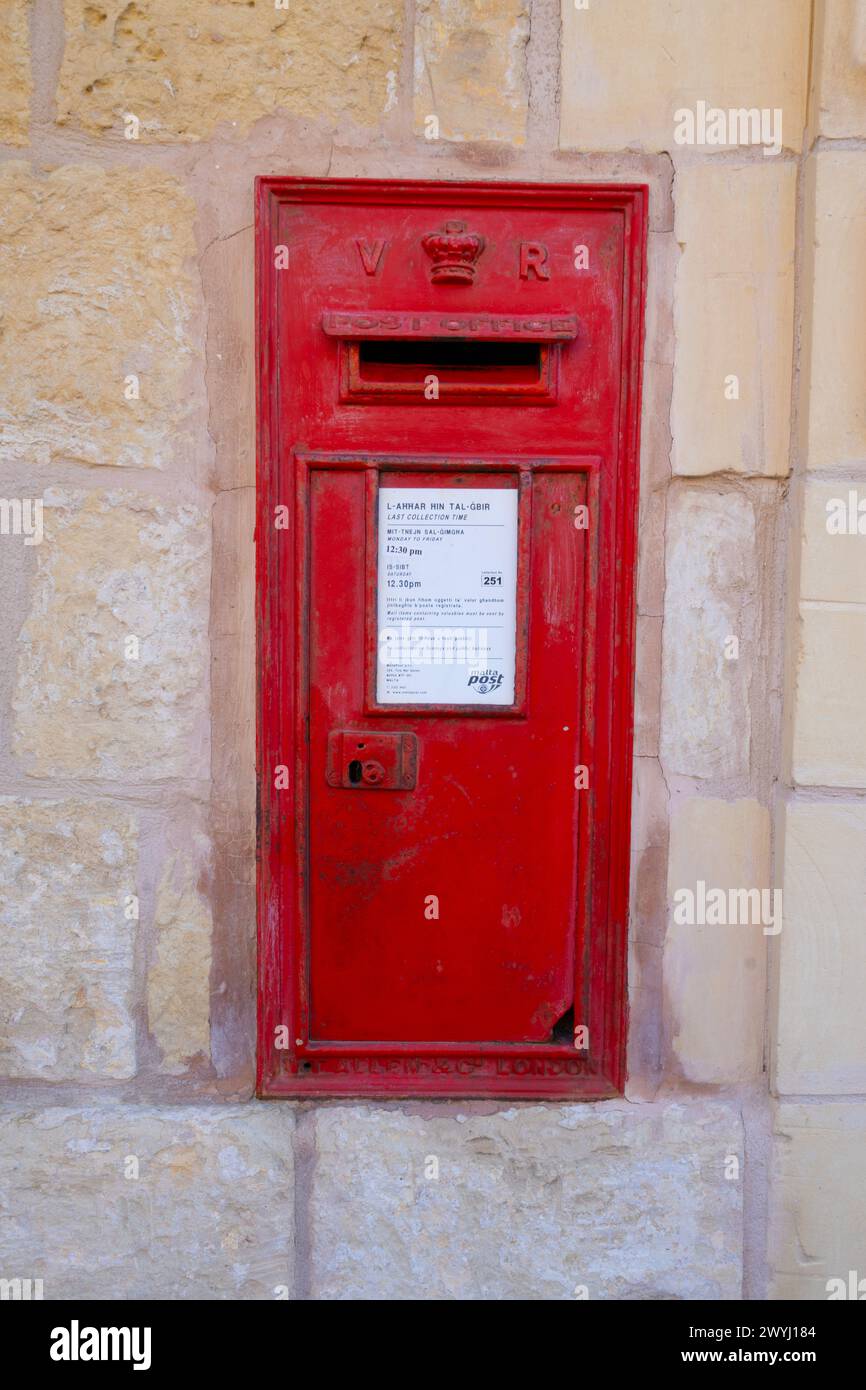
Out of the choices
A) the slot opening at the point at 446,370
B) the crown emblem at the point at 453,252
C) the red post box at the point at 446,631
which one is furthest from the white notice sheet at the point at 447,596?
the crown emblem at the point at 453,252

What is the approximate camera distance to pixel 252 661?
6.48 ft

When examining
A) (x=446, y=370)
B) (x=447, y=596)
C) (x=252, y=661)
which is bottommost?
(x=252, y=661)

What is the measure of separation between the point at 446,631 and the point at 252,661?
380 mm

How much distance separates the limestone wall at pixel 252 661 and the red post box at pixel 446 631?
6 cm

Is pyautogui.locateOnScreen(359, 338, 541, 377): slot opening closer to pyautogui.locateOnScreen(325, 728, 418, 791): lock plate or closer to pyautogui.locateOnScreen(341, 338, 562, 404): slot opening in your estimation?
pyautogui.locateOnScreen(341, 338, 562, 404): slot opening

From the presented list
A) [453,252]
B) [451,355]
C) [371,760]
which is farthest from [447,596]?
[453,252]

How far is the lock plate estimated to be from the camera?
1.94m

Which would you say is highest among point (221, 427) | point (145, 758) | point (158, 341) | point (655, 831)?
point (158, 341)

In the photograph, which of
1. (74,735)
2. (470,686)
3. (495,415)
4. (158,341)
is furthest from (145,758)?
(495,415)

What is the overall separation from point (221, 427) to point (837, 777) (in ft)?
4.40

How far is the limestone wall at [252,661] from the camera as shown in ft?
6.17

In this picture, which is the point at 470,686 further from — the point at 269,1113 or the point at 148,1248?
the point at 148,1248

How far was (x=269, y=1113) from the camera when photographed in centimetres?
199

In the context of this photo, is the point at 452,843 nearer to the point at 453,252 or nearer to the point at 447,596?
the point at 447,596
